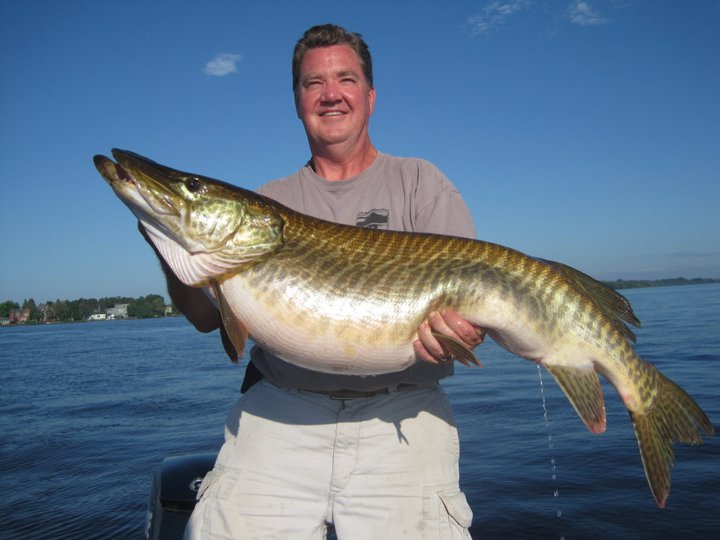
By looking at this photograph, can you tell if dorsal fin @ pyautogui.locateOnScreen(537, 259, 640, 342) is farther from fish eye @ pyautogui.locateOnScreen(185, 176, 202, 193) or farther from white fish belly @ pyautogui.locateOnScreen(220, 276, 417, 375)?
fish eye @ pyautogui.locateOnScreen(185, 176, 202, 193)

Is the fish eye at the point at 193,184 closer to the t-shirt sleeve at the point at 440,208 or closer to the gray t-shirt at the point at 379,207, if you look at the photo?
the gray t-shirt at the point at 379,207

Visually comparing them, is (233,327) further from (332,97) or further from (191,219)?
(332,97)

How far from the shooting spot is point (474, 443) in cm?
915

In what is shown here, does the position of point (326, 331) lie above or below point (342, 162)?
below

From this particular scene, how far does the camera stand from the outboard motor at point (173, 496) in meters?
3.92

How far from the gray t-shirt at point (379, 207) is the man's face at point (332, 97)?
0.26 m

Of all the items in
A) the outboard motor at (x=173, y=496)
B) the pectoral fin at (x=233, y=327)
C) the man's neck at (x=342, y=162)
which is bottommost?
the outboard motor at (x=173, y=496)

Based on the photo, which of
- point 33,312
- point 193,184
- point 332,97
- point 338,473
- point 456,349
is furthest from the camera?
point 33,312

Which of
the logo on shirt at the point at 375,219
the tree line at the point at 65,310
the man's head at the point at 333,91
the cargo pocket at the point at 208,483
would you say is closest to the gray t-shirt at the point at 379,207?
the logo on shirt at the point at 375,219

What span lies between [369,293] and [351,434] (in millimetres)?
889

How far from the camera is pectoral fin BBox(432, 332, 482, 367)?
2.80 metres

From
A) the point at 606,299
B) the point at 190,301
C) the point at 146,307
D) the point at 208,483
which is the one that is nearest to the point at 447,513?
the point at 208,483

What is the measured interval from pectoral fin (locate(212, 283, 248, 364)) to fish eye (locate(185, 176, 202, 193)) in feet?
1.80

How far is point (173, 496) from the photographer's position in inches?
159
